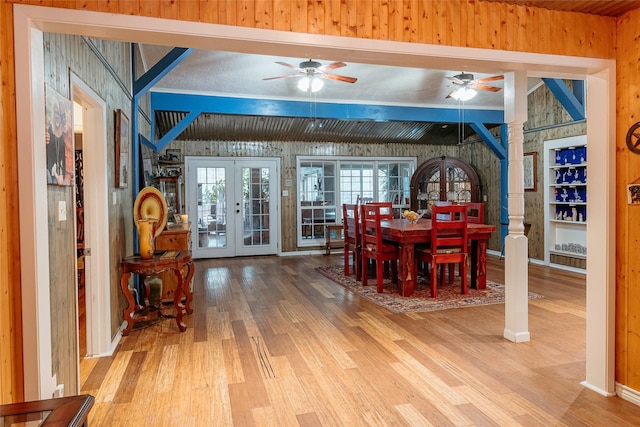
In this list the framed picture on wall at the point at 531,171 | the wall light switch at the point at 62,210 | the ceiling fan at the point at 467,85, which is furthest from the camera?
the framed picture on wall at the point at 531,171

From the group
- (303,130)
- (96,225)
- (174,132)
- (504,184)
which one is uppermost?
(303,130)

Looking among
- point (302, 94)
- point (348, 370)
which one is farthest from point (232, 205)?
point (348, 370)

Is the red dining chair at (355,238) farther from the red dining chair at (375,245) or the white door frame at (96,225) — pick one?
the white door frame at (96,225)

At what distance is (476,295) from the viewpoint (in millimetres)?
4887

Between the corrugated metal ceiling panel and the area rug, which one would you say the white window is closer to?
the corrugated metal ceiling panel

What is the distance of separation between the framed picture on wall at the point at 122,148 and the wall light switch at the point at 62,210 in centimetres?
126

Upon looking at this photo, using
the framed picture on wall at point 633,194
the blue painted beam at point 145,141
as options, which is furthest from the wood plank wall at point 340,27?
the blue painted beam at point 145,141

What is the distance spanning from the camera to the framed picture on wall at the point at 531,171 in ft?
23.8

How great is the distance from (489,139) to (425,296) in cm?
408

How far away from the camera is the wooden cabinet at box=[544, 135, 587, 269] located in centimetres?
643

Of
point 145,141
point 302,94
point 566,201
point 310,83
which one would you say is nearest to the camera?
point 310,83

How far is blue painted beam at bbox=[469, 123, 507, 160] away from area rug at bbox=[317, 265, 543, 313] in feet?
10.0

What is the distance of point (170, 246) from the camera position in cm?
465

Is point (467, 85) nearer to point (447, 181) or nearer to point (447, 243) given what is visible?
point (447, 243)
